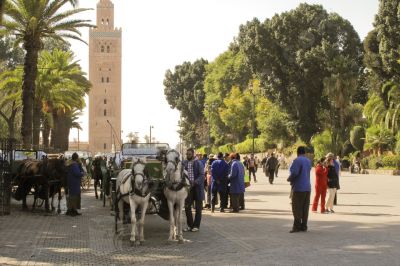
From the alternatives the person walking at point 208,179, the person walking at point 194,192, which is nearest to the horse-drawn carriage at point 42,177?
the person walking at point 208,179

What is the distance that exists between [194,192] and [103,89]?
428ft

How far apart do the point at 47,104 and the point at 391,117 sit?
25.7 metres

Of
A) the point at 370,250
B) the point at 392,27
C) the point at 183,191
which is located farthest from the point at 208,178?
the point at 392,27

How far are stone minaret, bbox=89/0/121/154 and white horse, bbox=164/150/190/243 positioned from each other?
429ft

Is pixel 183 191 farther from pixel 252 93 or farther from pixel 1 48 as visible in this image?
pixel 1 48

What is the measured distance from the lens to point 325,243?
1137 cm

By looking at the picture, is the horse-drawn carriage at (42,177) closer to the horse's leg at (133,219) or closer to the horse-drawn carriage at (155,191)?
the horse-drawn carriage at (155,191)

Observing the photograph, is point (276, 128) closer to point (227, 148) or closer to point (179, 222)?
point (227, 148)

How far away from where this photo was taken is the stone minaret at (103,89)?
14200cm

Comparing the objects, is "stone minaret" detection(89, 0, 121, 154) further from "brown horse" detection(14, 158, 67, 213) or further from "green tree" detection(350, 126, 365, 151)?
"brown horse" detection(14, 158, 67, 213)

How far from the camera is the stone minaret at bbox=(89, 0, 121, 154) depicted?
142 meters

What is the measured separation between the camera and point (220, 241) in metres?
11.9

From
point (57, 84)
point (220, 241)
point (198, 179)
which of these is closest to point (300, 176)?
point (198, 179)

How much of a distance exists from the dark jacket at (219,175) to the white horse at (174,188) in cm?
603
